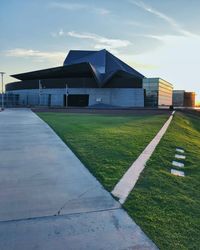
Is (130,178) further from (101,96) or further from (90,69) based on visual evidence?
(101,96)

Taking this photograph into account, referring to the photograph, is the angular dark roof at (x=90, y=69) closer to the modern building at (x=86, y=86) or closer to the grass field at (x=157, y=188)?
the modern building at (x=86, y=86)

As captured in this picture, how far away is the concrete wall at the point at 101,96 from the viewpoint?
6819 cm

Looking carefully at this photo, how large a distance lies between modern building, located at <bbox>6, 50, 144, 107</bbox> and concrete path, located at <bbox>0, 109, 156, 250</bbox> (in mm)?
59814

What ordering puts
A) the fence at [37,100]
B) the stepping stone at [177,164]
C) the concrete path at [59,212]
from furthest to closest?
the fence at [37,100]
the stepping stone at [177,164]
the concrete path at [59,212]

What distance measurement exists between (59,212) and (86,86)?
6723 centimetres

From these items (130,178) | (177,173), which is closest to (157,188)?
(130,178)

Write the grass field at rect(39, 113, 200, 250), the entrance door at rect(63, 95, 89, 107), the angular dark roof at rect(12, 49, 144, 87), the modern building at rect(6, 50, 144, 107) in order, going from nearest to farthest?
1. the grass field at rect(39, 113, 200, 250)
2. the modern building at rect(6, 50, 144, 107)
3. the angular dark roof at rect(12, 49, 144, 87)
4. the entrance door at rect(63, 95, 89, 107)

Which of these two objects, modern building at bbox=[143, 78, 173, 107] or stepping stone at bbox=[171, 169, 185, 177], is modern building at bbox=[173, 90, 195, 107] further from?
stepping stone at bbox=[171, 169, 185, 177]

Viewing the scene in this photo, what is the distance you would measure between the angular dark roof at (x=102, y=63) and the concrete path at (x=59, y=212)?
6002 centimetres

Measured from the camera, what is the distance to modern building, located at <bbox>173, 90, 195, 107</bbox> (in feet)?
370

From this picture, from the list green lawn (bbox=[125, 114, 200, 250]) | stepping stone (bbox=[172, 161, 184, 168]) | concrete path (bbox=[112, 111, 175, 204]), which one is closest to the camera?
green lawn (bbox=[125, 114, 200, 250])

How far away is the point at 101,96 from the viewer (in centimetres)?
7031

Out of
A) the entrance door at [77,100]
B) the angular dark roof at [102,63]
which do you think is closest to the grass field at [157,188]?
the angular dark roof at [102,63]

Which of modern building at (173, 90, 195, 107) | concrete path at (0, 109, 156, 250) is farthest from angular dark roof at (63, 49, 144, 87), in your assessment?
concrete path at (0, 109, 156, 250)
